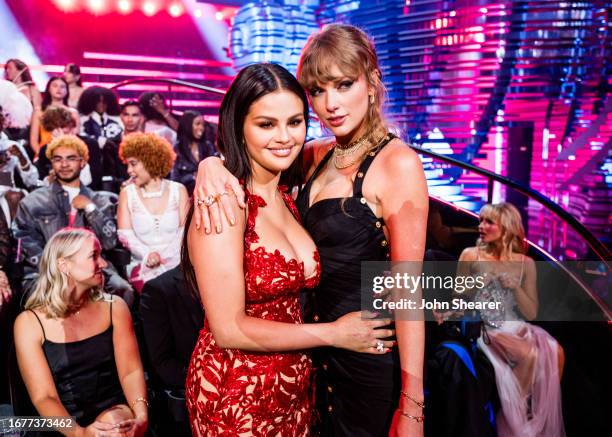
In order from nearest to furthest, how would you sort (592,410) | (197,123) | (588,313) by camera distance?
(592,410) < (588,313) < (197,123)

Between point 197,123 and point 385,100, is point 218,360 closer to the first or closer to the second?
point 385,100

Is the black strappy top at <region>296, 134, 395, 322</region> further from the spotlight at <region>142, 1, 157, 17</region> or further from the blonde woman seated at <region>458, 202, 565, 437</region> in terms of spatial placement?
the spotlight at <region>142, 1, 157, 17</region>

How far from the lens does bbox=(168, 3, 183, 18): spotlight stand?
403 centimetres

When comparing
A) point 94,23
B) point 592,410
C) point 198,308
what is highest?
point 94,23

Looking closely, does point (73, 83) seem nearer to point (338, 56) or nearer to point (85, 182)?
point (85, 182)

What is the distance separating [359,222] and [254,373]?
55 cm

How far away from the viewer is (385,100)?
183 cm

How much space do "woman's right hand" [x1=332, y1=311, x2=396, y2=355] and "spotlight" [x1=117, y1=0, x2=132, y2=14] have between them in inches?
131

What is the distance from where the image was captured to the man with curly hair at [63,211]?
3.56 m

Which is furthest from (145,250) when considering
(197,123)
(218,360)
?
(218,360)

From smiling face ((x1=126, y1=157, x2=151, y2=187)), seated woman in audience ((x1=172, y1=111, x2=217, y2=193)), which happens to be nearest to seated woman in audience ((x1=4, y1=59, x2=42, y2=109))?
smiling face ((x1=126, y1=157, x2=151, y2=187))

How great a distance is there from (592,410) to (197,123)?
3.21 meters

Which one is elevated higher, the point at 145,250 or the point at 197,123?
the point at 197,123

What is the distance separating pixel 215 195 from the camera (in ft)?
4.62
